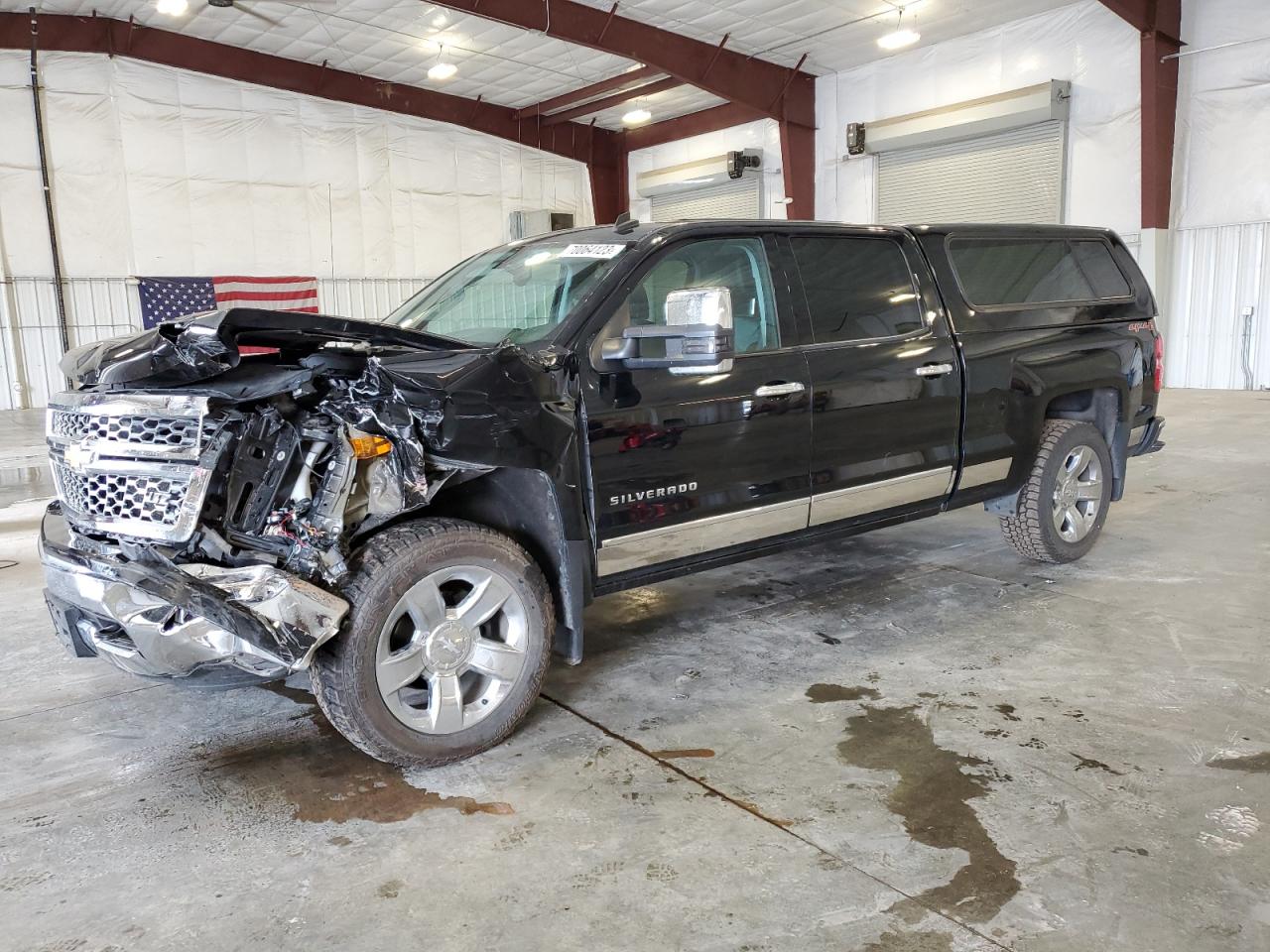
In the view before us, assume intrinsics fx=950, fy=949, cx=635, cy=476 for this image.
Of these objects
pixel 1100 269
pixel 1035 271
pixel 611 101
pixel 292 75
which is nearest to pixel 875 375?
pixel 1035 271

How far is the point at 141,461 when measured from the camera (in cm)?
264

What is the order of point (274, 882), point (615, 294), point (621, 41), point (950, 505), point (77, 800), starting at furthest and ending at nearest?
point (621, 41)
point (950, 505)
point (615, 294)
point (77, 800)
point (274, 882)

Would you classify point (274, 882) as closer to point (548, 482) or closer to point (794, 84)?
point (548, 482)

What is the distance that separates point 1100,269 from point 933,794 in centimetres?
368

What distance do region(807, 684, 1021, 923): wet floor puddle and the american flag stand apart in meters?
15.1

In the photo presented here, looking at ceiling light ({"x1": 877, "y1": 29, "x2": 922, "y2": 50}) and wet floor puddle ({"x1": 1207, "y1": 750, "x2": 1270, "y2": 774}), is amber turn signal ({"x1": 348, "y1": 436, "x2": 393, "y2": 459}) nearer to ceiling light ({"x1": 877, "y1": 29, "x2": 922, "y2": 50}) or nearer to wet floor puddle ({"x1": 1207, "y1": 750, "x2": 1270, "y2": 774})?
wet floor puddle ({"x1": 1207, "y1": 750, "x2": 1270, "y2": 774})

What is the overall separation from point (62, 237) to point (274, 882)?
57.1 ft

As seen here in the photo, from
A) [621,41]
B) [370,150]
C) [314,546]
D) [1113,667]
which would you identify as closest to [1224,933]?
[1113,667]

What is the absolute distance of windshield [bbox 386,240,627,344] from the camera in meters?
3.45

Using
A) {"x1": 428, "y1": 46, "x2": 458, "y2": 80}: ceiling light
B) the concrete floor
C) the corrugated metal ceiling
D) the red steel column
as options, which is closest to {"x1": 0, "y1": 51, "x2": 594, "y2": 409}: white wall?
the corrugated metal ceiling

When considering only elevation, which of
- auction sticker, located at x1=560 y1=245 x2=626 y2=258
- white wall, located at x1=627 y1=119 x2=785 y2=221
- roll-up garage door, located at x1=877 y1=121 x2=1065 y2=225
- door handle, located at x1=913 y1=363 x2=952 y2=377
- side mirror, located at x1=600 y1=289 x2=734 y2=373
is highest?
white wall, located at x1=627 y1=119 x2=785 y2=221

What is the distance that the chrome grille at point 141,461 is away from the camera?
258cm

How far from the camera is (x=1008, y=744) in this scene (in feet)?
10.1

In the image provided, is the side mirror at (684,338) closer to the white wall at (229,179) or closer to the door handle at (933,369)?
the door handle at (933,369)
